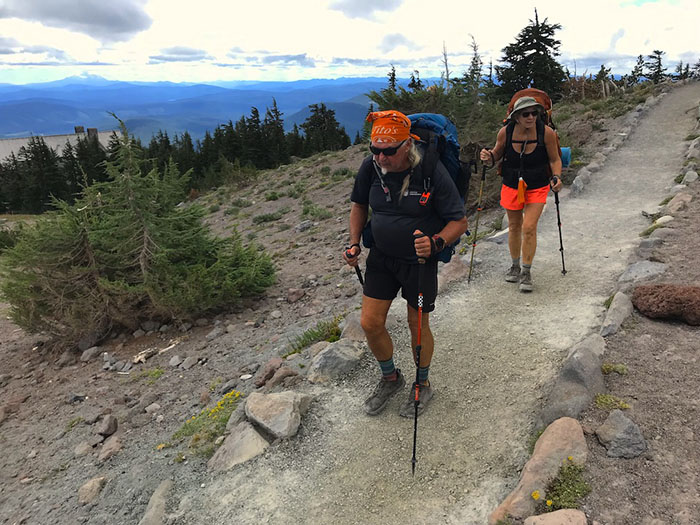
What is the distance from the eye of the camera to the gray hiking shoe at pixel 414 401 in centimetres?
409

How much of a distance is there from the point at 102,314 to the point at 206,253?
219 centimetres

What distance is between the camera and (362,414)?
13.9 ft

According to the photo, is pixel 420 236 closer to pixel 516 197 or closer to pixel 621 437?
pixel 621 437

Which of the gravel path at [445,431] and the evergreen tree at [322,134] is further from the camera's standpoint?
the evergreen tree at [322,134]

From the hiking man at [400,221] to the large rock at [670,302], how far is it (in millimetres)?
2482

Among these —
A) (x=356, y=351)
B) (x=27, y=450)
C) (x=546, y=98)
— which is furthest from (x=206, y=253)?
(x=546, y=98)

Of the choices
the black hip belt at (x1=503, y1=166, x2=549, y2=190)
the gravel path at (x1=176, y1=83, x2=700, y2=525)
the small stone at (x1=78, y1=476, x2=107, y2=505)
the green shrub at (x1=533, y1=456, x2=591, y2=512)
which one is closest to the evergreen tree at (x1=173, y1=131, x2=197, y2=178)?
the black hip belt at (x1=503, y1=166, x2=549, y2=190)

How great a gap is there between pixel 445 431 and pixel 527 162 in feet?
11.6

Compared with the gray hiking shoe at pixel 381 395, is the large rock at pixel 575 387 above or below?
above

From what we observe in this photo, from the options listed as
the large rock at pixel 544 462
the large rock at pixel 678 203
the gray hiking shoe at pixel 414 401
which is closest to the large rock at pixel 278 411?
the gray hiking shoe at pixel 414 401

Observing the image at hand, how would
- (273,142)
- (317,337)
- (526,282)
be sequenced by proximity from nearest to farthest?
(317,337) < (526,282) < (273,142)

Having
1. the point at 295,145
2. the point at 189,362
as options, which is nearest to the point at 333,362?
the point at 189,362

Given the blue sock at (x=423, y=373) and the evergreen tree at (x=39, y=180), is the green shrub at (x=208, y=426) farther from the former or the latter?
the evergreen tree at (x=39, y=180)

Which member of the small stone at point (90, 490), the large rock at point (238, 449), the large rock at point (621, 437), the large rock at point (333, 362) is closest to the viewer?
the large rock at point (621, 437)
